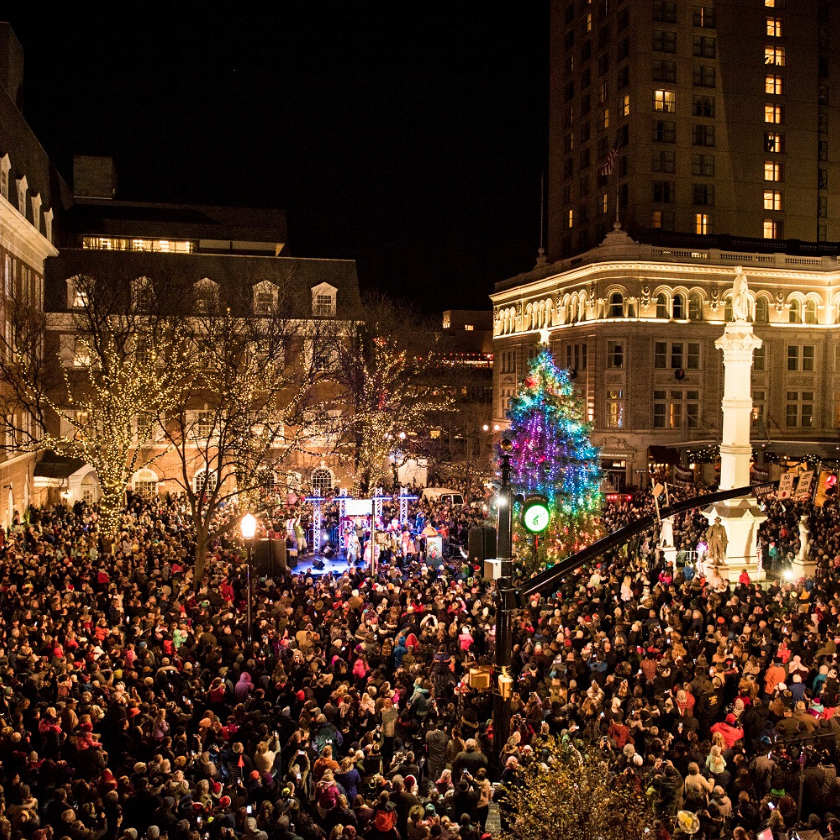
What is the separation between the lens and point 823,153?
6406cm

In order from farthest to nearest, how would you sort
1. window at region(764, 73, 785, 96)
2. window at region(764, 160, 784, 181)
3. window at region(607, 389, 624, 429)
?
window at region(764, 160, 784, 181) < window at region(764, 73, 785, 96) < window at region(607, 389, 624, 429)

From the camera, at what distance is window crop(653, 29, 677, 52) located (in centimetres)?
5980

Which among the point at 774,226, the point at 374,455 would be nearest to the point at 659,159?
the point at 774,226

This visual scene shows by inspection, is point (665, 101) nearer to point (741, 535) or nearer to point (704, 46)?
point (704, 46)

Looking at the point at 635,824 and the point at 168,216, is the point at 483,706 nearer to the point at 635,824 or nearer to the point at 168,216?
the point at 635,824

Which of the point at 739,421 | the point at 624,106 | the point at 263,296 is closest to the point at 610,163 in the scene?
the point at 624,106

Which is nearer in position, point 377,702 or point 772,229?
point 377,702

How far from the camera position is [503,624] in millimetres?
10383

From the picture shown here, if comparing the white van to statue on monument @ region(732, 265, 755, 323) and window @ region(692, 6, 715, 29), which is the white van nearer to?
statue on monument @ region(732, 265, 755, 323)

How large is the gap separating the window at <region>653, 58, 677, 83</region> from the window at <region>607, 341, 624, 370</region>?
19.1 metres

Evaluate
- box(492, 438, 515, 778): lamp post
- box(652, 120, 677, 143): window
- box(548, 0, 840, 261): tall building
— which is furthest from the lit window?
box(492, 438, 515, 778): lamp post

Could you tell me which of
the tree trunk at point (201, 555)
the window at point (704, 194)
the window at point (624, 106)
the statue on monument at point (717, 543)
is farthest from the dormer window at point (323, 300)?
the statue on monument at point (717, 543)

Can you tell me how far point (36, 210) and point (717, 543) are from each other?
105ft

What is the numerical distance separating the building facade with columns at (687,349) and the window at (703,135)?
385 inches
